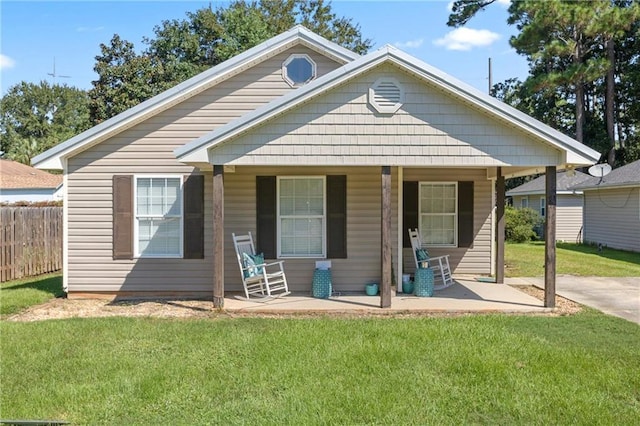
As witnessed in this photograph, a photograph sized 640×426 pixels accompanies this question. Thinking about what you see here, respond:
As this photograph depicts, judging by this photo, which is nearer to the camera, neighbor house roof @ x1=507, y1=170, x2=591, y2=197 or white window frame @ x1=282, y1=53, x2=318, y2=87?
white window frame @ x1=282, y1=53, x2=318, y2=87

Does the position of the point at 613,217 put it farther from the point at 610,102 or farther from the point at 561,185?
the point at 610,102

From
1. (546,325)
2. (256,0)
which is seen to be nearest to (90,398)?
(546,325)

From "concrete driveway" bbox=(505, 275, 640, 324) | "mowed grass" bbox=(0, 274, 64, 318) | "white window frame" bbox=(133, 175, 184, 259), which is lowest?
"mowed grass" bbox=(0, 274, 64, 318)

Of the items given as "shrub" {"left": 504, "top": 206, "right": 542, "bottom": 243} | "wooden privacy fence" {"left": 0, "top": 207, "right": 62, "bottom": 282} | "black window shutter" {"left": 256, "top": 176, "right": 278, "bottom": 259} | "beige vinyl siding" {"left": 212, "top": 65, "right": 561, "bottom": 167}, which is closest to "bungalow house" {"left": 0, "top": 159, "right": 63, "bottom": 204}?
"wooden privacy fence" {"left": 0, "top": 207, "right": 62, "bottom": 282}

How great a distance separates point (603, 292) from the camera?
938 cm

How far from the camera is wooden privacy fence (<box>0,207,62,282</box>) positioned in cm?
1102

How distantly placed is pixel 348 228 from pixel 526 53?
23.7 m

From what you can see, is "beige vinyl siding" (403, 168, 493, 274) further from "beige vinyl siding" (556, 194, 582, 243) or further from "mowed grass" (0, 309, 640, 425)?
"beige vinyl siding" (556, 194, 582, 243)

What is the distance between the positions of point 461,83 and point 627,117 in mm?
30881

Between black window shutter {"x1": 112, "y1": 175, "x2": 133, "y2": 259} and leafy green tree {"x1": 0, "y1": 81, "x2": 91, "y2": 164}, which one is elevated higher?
leafy green tree {"x1": 0, "y1": 81, "x2": 91, "y2": 164}

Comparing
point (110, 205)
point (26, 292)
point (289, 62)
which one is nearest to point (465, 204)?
point (289, 62)

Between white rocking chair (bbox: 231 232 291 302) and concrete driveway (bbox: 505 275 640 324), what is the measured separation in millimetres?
4935

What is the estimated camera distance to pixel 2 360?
17.2 feet

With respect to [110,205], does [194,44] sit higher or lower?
higher
